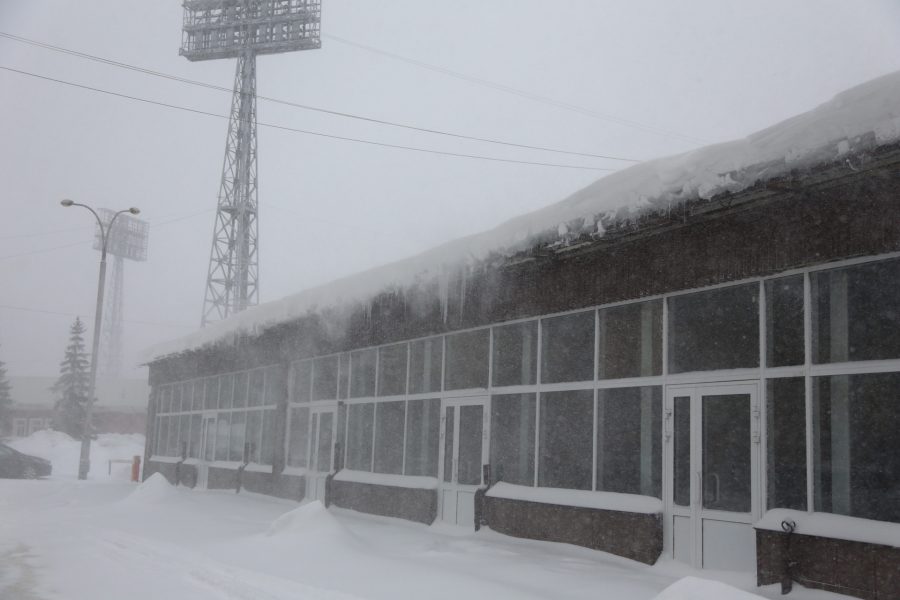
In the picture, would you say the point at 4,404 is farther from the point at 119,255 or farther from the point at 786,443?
the point at 786,443

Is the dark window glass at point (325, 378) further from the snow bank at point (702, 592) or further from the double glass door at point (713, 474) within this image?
the snow bank at point (702, 592)

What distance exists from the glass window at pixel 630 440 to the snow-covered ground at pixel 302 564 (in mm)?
1041

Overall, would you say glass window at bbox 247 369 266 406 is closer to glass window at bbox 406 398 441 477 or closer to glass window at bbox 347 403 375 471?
glass window at bbox 347 403 375 471

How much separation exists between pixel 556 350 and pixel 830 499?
202 inches

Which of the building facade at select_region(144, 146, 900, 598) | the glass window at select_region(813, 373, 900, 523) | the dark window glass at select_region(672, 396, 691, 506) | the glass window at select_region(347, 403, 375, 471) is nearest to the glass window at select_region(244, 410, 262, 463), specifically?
the glass window at select_region(347, 403, 375, 471)

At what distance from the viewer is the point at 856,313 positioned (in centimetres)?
908

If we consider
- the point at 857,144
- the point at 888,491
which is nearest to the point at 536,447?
the point at 888,491

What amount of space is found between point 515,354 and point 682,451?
4.13m

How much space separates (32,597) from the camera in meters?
8.55

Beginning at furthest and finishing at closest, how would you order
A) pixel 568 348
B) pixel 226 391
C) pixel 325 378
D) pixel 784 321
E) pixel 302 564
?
pixel 226 391, pixel 325 378, pixel 568 348, pixel 302 564, pixel 784 321

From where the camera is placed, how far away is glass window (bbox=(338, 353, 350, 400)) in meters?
20.0

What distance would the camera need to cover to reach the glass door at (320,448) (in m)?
20.5

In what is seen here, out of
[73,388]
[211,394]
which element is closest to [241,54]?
[211,394]

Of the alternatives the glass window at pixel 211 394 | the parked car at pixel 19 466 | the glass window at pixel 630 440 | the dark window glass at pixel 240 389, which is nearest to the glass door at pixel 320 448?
the dark window glass at pixel 240 389
